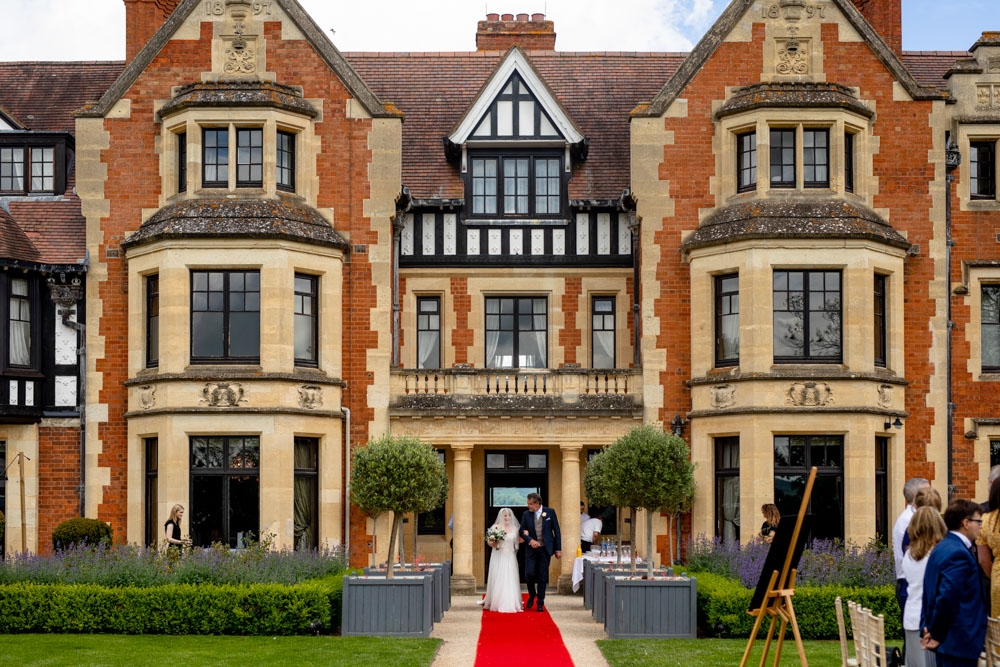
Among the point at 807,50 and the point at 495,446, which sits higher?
the point at 807,50

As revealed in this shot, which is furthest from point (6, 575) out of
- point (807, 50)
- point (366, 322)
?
point (807, 50)

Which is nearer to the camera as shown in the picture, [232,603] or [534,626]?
[232,603]

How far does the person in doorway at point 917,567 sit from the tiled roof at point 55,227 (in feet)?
65.2

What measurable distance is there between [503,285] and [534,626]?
9.84m

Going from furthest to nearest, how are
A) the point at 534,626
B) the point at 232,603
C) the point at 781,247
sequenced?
1. the point at 781,247
2. the point at 534,626
3. the point at 232,603

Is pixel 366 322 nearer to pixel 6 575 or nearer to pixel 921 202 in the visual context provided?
pixel 6 575

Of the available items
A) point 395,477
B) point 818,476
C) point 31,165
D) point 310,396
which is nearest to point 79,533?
point 310,396

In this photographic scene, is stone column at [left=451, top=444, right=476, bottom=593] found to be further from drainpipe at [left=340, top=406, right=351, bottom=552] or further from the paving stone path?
drainpipe at [left=340, top=406, right=351, bottom=552]

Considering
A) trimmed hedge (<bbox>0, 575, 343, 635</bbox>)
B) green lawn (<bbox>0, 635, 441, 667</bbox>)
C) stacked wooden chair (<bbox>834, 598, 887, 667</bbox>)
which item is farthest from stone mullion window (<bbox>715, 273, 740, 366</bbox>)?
stacked wooden chair (<bbox>834, 598, 887, 667</bbox>)

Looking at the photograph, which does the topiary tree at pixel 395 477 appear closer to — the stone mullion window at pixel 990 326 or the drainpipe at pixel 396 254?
the drainpipe at pixel 396 254

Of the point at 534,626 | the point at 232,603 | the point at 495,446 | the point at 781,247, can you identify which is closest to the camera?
the point at 232,603

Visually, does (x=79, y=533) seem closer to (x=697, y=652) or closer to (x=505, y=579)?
(x=505, y=579)

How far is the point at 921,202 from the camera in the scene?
28.3 m

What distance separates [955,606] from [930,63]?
2434 centimetres
